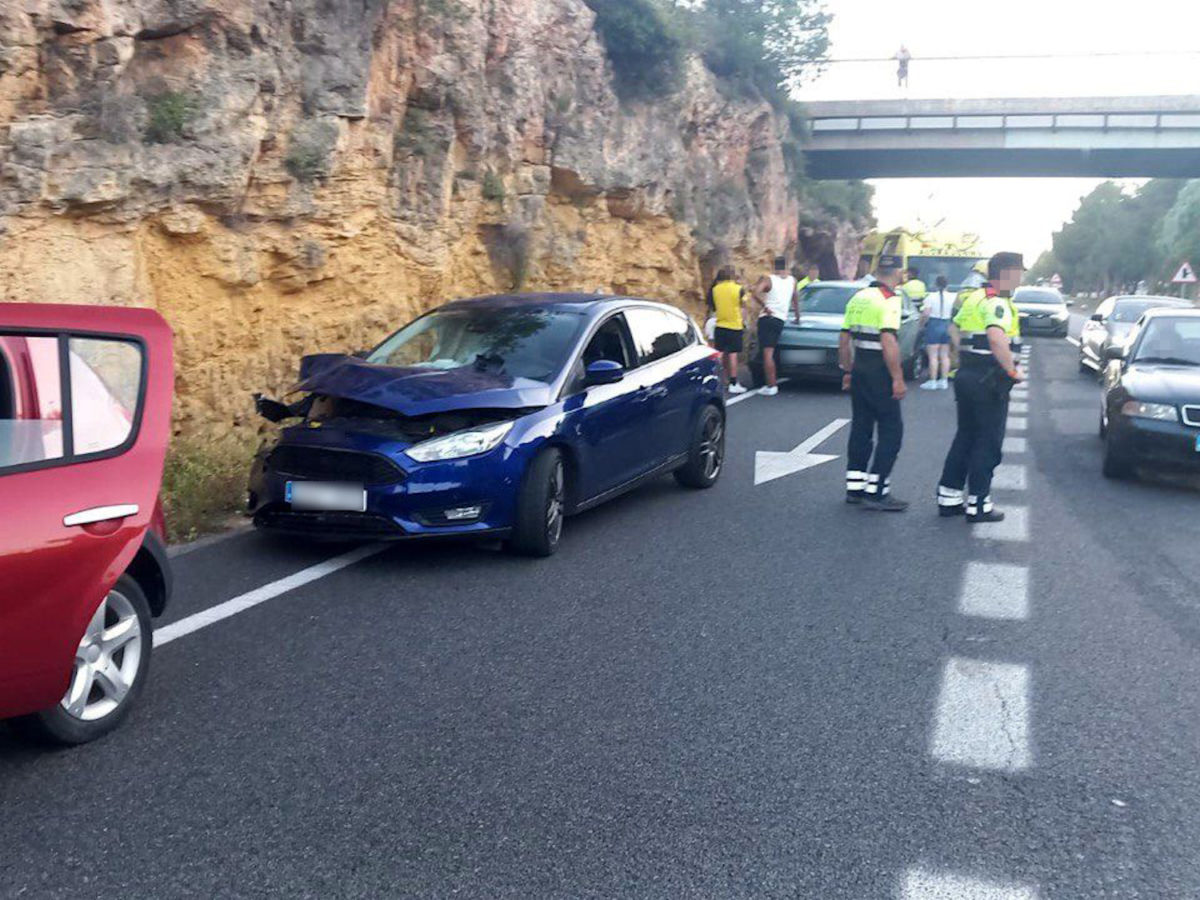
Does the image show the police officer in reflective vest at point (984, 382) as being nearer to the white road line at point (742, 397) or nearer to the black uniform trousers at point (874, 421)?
the black uniform trousers at point (874, 421)

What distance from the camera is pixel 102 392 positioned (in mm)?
4449

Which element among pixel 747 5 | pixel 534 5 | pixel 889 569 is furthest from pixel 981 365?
pixel 747 5

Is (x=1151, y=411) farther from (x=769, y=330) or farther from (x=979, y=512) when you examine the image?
(x=769, y=330)

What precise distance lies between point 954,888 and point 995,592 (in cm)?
366

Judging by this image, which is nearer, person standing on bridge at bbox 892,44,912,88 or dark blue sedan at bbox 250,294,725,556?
dark blue sedan at bbox 250,294,725,556

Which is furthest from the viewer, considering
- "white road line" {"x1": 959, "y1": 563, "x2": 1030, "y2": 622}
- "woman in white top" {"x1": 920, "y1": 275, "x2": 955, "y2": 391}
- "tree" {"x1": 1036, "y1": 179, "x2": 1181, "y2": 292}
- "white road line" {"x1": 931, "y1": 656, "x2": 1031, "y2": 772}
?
"tree" {"x1": 1036, "y1": 179, "x2": 1181, "y2": 292}

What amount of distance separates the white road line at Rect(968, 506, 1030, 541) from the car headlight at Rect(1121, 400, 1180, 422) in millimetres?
1835

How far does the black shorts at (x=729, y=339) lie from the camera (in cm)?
1703

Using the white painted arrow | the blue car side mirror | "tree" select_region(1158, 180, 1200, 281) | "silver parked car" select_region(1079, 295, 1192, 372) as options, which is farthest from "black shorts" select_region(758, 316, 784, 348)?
"tree" select_region(1158, 180, 1200, 281)

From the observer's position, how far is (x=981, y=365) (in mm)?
9023

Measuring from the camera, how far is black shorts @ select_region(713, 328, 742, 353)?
1703cm

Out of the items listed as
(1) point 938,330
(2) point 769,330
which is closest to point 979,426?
(2) point 769,330

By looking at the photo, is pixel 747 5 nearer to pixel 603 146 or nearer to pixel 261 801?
pixel 603 146

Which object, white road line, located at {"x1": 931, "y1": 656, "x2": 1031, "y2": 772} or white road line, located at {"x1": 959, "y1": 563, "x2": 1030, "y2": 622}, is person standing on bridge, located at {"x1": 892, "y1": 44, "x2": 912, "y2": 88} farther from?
white road line, located at {"x1": 931, "y1": 656, "x2": 1031, "y2": 772}
